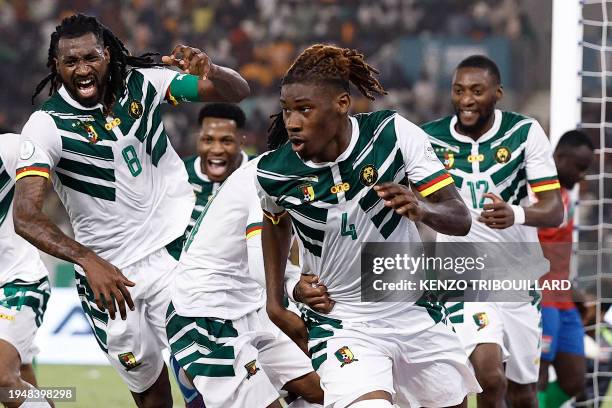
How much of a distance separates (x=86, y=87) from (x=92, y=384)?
5.09m

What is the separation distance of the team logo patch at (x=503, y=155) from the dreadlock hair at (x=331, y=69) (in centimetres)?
209

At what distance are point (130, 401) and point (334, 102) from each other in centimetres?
527

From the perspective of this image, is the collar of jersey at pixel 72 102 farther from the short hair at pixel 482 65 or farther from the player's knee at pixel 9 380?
→ the short hair at pixel 482 65

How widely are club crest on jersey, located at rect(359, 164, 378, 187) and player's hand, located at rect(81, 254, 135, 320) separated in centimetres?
129

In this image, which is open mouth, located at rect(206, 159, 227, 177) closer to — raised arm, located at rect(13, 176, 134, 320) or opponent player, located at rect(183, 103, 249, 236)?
opponent player, located at rect(183, 103, 249, 236)

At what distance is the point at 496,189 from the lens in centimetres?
704

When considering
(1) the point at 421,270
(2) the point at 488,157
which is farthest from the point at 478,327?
(1) the point at 421,270

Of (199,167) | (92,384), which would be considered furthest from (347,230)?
(92,384)

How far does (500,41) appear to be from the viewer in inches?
685

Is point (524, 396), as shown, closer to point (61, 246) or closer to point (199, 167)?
point (199, 167)

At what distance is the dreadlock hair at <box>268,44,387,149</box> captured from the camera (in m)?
4.83

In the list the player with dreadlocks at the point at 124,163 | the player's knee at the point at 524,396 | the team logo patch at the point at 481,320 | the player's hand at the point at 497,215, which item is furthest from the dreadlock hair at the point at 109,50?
the player's knee at the point at 524,396

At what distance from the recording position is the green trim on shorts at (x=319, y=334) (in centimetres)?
504

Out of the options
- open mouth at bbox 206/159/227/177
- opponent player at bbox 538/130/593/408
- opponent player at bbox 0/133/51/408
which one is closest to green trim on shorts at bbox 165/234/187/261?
opponent player at bbox 0/133/51/408
